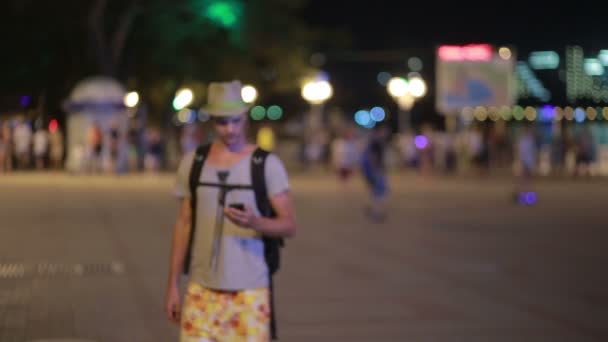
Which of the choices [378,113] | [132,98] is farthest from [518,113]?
[132,98]

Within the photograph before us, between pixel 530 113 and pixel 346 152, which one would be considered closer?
pixel 346 152

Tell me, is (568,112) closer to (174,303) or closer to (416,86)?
(416,86)

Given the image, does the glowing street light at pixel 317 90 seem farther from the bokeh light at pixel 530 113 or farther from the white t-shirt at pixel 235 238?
the bokeh light at pixel 530 113

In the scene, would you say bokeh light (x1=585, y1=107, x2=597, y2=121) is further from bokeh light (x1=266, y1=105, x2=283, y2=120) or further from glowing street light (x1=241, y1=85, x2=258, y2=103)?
glowing street light (x1=241, y1=85, x2=258, y2=103)

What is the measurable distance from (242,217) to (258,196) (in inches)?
12.4

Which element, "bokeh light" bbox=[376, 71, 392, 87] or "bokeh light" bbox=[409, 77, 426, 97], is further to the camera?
"bokeh light" bbox=[376, 71, 392, 87]

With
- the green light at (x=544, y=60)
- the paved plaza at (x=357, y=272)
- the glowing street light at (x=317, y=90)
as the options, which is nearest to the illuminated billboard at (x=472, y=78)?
the glowing street light at (x=317, y=90)

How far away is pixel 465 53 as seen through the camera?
42.6 m

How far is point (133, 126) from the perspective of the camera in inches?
1586

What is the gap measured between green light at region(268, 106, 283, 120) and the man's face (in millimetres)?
71608

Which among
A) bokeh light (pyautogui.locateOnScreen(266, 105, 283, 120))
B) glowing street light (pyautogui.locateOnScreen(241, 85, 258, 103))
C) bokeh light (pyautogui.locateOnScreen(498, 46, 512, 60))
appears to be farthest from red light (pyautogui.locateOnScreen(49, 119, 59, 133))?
bokeh light (pyautogui.locateOnScreen(266, 105, 283, 120))

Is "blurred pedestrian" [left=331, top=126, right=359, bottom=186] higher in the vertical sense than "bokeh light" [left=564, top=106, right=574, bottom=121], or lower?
lower

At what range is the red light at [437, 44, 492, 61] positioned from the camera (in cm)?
4222

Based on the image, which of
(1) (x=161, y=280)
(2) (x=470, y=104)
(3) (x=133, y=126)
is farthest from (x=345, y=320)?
(2) (x=470, y=104)
